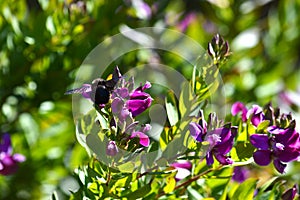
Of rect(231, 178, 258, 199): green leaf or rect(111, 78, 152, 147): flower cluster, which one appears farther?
rect(231, 178, 258, 199): green leaf

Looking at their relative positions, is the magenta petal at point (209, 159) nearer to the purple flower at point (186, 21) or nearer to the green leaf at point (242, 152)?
the green leaf at point (242, 152)

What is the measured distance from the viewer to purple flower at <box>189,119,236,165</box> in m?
0.72

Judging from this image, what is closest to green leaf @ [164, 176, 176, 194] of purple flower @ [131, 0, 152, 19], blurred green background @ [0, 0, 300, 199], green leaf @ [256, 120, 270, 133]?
green leaf @ [256, 120, 270, 133]

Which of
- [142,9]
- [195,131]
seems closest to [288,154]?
[195,131]

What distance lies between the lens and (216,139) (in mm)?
713

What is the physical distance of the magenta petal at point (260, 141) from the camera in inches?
29.0

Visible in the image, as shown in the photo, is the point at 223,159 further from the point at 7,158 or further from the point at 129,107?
the point at 7,158

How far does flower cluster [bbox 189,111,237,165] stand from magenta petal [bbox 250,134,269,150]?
0.03 m

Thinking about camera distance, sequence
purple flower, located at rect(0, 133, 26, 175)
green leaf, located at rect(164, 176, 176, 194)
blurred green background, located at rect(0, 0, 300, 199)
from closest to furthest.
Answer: green leaf, located at rect(164, 176, 176, 194) → purple flower, located at rect(0, 133, 26, 175) → blurred green background, located at rect(0, 0, 300, 199)

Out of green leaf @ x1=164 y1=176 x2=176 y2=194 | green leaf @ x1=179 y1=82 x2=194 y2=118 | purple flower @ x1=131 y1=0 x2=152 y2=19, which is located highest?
purple flower @ x1=131 y1=0 x2=152 y2=19

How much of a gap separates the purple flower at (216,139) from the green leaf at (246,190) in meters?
0.10

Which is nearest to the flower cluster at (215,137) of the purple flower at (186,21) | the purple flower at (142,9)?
the purple flower at (142,9)

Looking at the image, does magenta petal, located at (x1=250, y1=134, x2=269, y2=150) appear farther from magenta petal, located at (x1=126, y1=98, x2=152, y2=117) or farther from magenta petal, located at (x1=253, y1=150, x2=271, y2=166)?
magenta petal, located at (x1=126, y1=98, x2=152, y2=117)

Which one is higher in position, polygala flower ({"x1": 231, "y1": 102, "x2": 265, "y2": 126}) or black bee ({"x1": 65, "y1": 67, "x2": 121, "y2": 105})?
black bee ({"x1": 65, "y1": 67, "x2": 121, "y2": 105})
